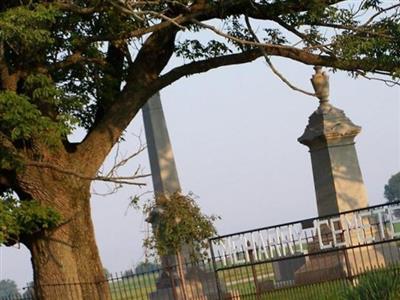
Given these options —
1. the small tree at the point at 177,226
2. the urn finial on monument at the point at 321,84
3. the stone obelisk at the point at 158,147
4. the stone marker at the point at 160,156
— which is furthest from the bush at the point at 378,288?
the stone obelisk at the point at 158,147

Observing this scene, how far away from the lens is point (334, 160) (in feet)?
72.6

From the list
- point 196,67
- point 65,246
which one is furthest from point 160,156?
point 65,246

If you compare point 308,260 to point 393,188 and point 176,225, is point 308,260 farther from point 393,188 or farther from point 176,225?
point 393,188

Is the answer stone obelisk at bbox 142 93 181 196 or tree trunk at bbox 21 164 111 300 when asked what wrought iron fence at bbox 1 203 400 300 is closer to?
tree trunk at bbox 21 164 111 300

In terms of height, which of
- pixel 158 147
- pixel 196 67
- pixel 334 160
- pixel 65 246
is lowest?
pixel 65 246

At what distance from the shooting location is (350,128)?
22.1 m

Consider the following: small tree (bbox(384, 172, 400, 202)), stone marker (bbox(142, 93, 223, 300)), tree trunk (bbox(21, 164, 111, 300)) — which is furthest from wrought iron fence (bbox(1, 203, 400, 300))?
small tree (bbox(384, 172, 400, 202))

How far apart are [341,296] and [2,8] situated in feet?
23.1

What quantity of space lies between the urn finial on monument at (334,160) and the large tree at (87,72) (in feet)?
14.4

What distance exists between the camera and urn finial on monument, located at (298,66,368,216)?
2209 cm

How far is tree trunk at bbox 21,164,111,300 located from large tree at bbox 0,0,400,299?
1 cm

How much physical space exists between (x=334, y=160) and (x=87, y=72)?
5902 millimetres

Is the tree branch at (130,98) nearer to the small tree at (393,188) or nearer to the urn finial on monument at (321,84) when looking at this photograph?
the urn finial on monument at (321,84)

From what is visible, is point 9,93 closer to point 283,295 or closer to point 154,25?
point 154,25
